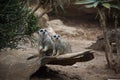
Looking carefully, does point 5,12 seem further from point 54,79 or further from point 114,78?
point 114,78

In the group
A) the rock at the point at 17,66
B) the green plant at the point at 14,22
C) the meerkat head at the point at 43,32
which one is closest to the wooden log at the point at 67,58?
the rock at the point at 17,66

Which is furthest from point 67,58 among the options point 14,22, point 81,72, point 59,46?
point 14,22

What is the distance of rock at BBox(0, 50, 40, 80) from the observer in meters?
5.44

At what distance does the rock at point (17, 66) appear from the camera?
17.8 ft

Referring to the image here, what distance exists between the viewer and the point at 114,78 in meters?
6.07

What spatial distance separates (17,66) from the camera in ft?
18.6

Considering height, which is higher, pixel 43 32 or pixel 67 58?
pixel 43 32

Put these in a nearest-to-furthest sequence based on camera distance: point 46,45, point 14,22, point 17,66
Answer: point 14,22, point 17,66, point 46,45

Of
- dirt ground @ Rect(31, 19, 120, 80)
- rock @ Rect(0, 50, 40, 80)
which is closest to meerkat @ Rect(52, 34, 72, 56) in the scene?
dirt ground @ Rect(31, 19, 120, 80)

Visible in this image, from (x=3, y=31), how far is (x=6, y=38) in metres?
0.16

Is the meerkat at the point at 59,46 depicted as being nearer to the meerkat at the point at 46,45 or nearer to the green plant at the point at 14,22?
the meerkat at the point at 46,45

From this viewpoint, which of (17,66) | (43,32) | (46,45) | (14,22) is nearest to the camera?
(14,22)

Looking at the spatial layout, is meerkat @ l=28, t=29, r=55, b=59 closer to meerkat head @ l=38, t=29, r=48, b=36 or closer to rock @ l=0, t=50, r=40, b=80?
meerkat head @ l=38, t=29, r=48, b=36

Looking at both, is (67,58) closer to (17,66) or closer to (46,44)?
(46,44)
